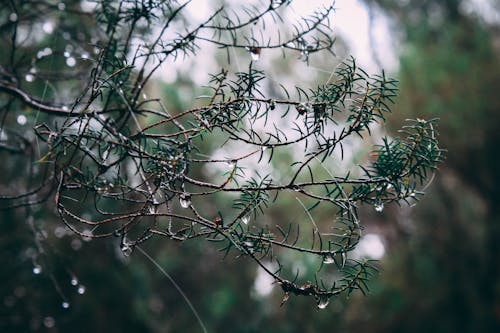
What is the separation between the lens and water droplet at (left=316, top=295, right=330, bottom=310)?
1199mm

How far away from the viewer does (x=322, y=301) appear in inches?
49.5

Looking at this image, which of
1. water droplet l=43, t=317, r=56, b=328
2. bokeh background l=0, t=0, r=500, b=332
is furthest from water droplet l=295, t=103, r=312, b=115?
bokeh background l=0, t=0, r=500, b=332

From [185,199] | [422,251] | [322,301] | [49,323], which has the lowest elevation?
[322,301]

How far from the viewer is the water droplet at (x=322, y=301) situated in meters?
1.20

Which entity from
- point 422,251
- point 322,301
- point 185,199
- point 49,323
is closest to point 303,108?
point 185,199

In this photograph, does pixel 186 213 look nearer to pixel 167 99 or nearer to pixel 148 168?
pixel 167 99

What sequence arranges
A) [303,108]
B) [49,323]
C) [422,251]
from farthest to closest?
1. [422,251]
2. [49,323]
3. [303,108]

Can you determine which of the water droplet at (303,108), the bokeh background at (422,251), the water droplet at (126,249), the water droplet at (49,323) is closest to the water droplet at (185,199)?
the water droplet at (126,249)

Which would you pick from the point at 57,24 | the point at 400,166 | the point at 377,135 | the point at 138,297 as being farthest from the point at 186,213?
the point at 400,166

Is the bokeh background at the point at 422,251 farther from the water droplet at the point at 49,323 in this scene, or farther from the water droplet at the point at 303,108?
the water droplet at the point at 303,108

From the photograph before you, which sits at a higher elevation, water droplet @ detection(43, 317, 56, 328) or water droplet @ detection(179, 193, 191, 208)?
water droplet @ detection(43, 317, 56, 328)

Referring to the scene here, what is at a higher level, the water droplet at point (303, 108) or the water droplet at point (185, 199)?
the water droplet at point (303, 108)

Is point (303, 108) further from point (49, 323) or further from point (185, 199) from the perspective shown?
point (49, 323)

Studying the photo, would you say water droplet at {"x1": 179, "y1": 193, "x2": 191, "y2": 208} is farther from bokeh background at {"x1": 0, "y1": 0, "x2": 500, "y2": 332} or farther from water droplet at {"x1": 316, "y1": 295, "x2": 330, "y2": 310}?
bokeh background at {"x1": 0, "y1": 0, "x2": 500, "y2": 332}
